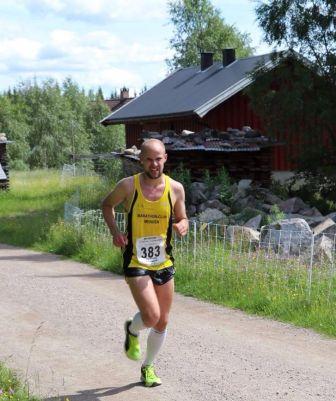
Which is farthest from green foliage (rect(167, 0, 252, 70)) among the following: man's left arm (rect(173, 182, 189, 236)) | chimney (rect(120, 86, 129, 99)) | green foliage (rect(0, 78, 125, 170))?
man's left arm (rect(173, 182, 189, 236))

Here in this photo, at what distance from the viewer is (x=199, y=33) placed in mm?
57906

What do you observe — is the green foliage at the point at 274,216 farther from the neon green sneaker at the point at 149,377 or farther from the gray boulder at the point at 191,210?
the neon green sneaker at the point at 149,377

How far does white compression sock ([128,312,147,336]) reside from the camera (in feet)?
19.5

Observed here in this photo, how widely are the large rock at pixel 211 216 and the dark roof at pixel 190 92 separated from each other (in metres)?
13.3

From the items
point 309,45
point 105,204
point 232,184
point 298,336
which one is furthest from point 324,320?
point 309,45

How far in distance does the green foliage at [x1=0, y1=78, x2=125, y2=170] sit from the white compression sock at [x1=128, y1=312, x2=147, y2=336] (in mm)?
51030

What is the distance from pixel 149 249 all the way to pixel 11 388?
144cm

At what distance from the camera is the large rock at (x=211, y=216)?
16203 millimetres

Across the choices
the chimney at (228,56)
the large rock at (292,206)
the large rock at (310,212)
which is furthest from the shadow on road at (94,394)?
the chimney at (228,56)

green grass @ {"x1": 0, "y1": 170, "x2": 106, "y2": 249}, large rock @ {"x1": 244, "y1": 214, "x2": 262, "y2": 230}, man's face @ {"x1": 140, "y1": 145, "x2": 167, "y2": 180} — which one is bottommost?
green grass @ {"x1": 0, "y1": 170, "x2": 106, "y2": 249}

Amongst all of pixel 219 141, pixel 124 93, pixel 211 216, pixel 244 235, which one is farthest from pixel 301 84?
pixel 124 93

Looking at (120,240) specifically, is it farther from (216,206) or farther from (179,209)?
(216,206)

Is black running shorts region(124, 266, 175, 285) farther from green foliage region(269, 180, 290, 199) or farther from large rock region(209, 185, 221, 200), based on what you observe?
green foliage region(269, 180, 290, 199)

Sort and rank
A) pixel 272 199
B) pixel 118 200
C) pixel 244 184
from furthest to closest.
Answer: pixel 244 184
pixel 272 199
pixel 118 200
